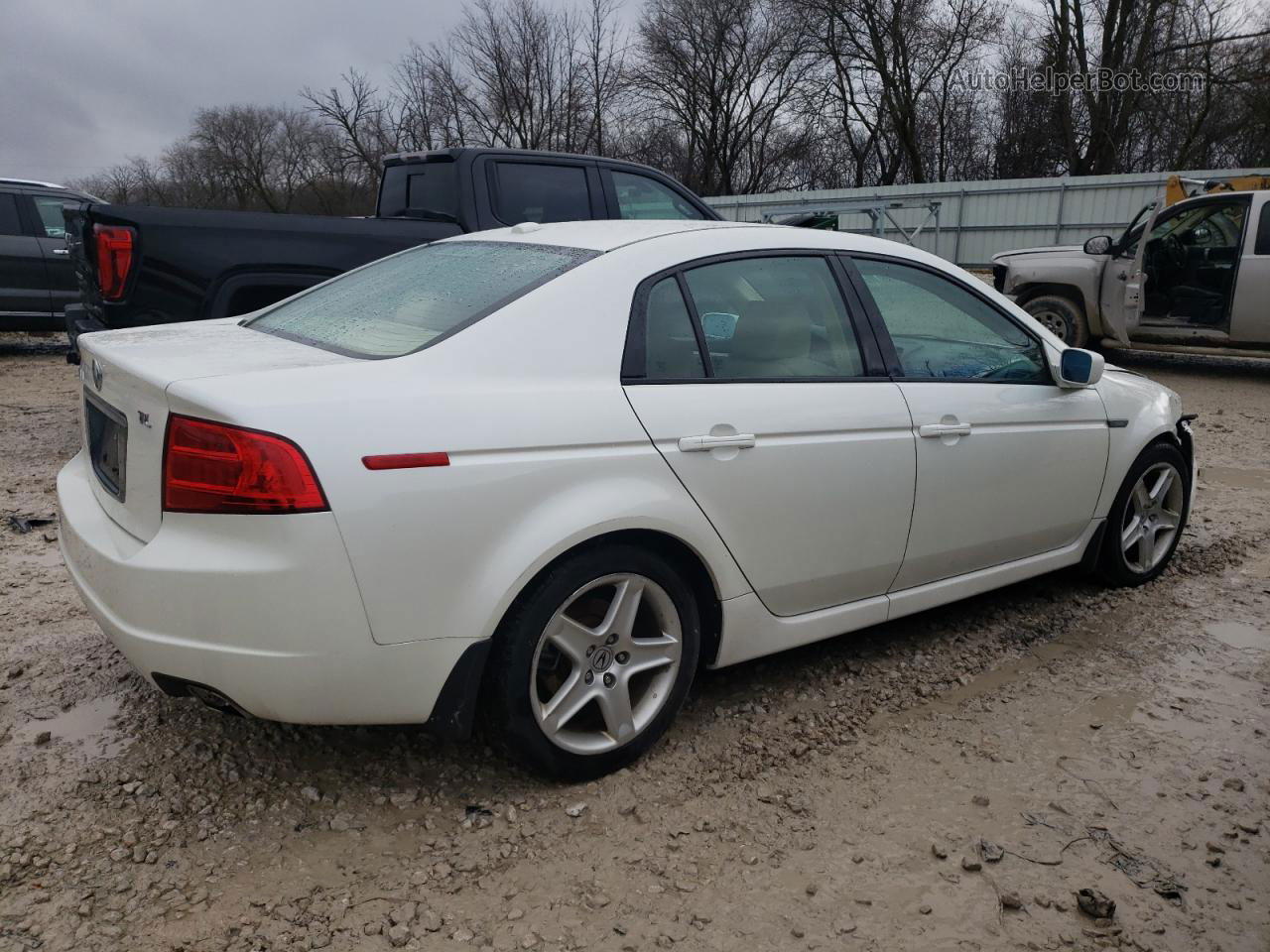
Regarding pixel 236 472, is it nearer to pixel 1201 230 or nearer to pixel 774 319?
pixel 774 319

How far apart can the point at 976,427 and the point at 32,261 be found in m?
10.2

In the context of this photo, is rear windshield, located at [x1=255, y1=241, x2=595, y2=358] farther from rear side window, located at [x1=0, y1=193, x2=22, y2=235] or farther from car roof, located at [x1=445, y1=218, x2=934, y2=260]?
rear side window, located at [x1=0, y1=193, x2=22, y2=235]

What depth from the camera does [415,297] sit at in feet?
9.91

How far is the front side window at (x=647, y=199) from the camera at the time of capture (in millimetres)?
7012

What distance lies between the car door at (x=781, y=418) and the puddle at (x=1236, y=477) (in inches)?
163

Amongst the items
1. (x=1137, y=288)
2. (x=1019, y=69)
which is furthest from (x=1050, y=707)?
(x=1019, y=69)

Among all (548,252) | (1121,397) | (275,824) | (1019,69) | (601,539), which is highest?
(1019,69)

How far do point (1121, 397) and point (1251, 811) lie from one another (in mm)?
1909

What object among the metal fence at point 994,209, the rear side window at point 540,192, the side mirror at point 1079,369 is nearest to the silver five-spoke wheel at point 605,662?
the side mirror at point 1079,369

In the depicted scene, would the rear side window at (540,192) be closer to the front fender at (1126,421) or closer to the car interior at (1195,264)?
the front fender at (1126,421)

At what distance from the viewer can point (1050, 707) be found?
333 cm

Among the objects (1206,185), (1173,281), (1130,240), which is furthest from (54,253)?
(1206,185)

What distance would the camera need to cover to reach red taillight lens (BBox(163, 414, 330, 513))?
219cm

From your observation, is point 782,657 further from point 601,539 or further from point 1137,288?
point 1137,288
